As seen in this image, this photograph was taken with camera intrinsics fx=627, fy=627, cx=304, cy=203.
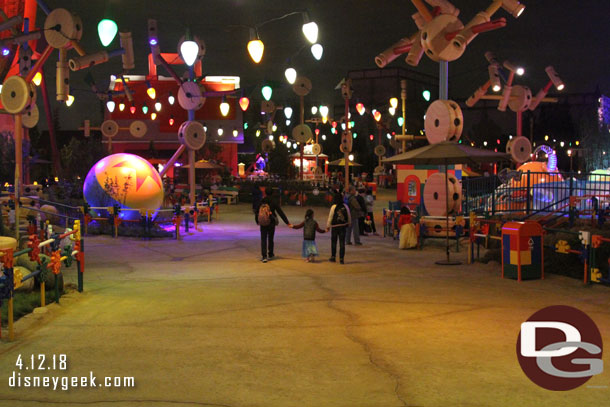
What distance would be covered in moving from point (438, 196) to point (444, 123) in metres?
1.99

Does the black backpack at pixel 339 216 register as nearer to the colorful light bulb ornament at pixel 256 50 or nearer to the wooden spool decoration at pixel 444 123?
the colorful light bulb ornament at pixel 256 50

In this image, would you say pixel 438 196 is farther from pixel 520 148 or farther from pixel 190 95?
pixel 190 95

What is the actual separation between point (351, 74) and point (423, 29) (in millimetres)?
61571

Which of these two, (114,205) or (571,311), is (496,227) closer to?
(571,311)

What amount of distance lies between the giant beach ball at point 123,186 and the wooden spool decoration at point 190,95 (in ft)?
11.4

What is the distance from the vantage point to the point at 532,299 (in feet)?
31.8

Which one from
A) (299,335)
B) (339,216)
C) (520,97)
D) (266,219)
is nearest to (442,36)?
(339,216)

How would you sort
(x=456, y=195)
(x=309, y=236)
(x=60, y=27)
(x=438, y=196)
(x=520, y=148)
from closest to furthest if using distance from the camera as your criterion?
(x=309, y=236), (x=60, y=27), (x=438, y=196), (x=456, y=195), (x=520, y=148)

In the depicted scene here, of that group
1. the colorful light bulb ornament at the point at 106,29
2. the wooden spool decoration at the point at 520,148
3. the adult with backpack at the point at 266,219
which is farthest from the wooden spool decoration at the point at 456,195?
the colorful light bulb ornament at the point at 106,29

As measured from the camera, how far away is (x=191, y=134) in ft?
75.7

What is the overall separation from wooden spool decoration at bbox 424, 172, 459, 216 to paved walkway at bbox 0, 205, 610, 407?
406 cm

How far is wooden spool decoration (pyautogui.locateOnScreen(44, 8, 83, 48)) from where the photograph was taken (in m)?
14.5

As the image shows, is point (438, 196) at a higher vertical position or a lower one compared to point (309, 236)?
higher

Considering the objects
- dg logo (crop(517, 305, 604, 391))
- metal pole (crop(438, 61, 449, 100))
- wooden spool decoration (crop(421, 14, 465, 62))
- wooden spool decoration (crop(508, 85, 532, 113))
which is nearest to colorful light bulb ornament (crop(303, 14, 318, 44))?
wooden spool decoration (crop(421, 14, 465, 62))
